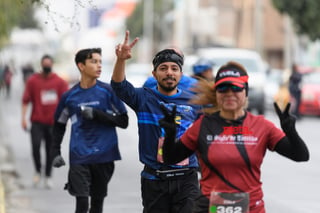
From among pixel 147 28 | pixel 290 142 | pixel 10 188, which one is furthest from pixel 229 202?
pixel 147 28

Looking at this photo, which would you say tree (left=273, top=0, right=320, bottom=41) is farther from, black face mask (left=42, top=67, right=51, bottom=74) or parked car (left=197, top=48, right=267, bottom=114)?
black face mask (left=42, top=67, right=51, bottom=74)

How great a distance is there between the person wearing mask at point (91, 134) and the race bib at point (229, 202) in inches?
139

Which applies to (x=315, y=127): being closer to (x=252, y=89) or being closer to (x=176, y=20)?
(x=252, y=89)

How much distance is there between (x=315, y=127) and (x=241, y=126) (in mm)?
22592

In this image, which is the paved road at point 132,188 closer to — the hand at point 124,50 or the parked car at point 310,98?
the hand at point 124,50

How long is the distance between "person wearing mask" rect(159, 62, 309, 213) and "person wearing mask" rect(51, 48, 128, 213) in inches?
137

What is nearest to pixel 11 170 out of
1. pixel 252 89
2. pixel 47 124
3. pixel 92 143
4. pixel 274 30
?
pixel 47 124

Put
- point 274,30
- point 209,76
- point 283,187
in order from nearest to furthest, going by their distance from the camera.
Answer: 1. point 209,76
2. point 283,187
3. point 274,30

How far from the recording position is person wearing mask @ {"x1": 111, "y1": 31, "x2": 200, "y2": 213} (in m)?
7.27

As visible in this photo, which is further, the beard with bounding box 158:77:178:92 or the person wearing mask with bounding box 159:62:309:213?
the beard with bounding box 158:77:178:92

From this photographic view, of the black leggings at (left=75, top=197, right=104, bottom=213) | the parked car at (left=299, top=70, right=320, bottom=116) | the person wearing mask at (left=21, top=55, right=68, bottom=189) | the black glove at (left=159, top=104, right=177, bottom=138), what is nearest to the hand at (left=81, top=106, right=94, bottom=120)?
the black leggings at (left=75, top=197, right=104, bottom=213)

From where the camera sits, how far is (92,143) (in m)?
9.35

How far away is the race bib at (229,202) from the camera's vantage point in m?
5.68

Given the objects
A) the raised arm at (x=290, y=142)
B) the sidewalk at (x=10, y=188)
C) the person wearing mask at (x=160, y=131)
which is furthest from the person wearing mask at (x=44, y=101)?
the raised arm at (x=290, y=142)
